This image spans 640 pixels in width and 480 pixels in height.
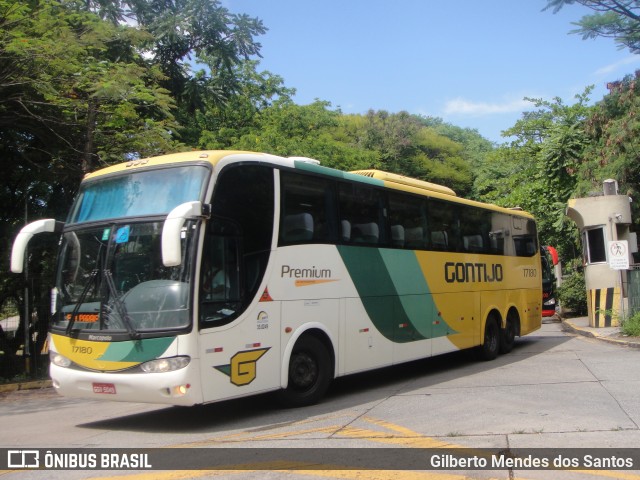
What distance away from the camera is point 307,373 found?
8.77 metres

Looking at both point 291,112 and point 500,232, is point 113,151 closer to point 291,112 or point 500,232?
point 500,232

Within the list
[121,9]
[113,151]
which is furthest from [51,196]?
[121,9]

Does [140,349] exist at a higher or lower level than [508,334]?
higher

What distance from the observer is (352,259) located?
31.8ft

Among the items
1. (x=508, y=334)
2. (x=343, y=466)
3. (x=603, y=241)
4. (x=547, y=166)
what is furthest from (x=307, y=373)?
(x=547, y=166)

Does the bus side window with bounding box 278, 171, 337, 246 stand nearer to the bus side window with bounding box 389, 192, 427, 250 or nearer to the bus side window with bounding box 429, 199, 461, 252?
the bus side window with bounding box 389, 192, 427, 250

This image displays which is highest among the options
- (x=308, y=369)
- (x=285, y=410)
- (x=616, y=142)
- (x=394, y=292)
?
(x=616, y=142)

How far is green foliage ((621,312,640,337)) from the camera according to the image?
15195mm

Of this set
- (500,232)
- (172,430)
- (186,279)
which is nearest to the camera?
(186,279)

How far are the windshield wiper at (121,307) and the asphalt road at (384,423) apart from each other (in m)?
1.23

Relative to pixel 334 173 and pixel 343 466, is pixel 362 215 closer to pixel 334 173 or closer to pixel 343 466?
pixel 334 173

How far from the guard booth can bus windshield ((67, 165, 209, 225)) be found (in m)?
13.8

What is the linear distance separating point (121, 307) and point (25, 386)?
7.46 meters

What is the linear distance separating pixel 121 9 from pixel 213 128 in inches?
392
